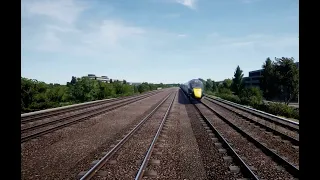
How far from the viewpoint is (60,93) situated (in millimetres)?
38781

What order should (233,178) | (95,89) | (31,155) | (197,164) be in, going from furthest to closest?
1. (95,89)
2. (31,155)
3. (197,164)
4. (233,178)

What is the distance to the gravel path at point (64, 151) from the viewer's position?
750cm

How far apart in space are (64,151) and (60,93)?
31.2 meters

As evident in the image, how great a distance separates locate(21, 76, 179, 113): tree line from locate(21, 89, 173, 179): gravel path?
632 inches

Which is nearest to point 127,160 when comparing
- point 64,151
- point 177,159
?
point 177,159

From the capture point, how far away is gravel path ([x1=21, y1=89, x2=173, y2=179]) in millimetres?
7495

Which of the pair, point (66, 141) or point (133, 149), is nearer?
point (133, 149)

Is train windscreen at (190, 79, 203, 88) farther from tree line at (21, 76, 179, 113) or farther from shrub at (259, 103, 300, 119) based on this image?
tree line at (21, 76, 179, 113)

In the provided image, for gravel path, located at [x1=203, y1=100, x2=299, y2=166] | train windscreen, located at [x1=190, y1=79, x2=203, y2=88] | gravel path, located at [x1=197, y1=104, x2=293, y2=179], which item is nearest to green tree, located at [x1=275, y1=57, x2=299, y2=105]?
train windscreen, located at [x1=190, y1=79, x2=203, y2=88]
